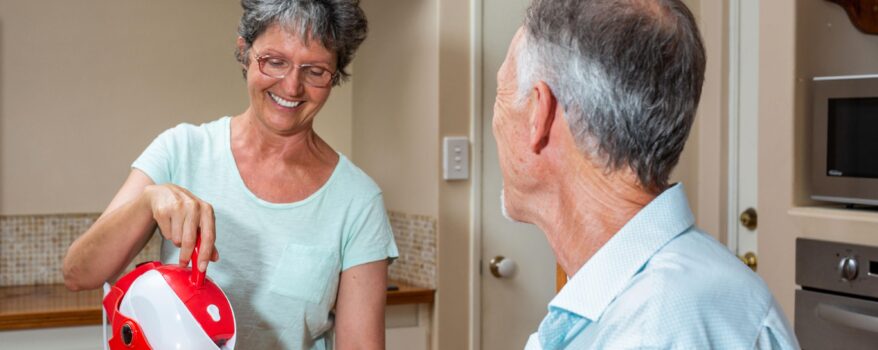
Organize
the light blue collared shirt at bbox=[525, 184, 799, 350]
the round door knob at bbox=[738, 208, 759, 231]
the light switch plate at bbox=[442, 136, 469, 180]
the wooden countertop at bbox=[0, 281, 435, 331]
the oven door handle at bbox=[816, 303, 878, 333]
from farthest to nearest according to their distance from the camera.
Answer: the round door knob at bbox=[738, 208, 759, 231]
the light switch plate at bbox=[442, 136, 469, 180]
the wooden countertop at bbox=[0, 281, 435, 331]
the oven door handle at bbox=[816, 303, 878, 333]
the light blue collared shirt at bbox=[525, 184, 799, 350]

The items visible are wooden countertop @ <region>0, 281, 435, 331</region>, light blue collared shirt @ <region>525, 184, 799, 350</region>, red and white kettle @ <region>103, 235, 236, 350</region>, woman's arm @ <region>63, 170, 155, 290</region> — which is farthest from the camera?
wooden countertop @ <region>0, 281, 435, 331</region>

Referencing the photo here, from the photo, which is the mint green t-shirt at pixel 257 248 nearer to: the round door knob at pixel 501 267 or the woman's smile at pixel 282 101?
the woman's smile at pixel 282 101

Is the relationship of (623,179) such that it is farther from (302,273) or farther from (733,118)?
(733,118)

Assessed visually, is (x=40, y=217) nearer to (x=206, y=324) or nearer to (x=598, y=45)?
(x=206, y=324)

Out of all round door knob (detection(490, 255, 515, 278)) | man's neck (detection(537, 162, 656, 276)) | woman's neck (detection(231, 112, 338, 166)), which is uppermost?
Answer: woman's neck (detection(231, 112, 338, 166))

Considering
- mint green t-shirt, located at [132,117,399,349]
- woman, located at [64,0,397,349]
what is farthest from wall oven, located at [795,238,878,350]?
mint green t-shirt, located at [132,117,399,349]

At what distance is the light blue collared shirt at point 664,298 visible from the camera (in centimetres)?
88

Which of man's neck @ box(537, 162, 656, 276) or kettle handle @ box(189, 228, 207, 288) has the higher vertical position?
man's neck @ box(537, 162, 656, 276)

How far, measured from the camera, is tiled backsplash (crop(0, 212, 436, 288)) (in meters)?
2.82

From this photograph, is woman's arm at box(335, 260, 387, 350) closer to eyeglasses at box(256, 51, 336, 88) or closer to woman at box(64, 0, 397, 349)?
woman at box(64, 0, 397, 349)

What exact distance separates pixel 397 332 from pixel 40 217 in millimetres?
1011

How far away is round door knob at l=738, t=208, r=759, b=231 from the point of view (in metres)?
2.88

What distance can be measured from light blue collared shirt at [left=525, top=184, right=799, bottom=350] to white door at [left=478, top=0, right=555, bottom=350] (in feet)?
6.04

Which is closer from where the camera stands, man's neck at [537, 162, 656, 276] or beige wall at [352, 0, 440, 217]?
man's neck at [537, 162, 656, 276]
